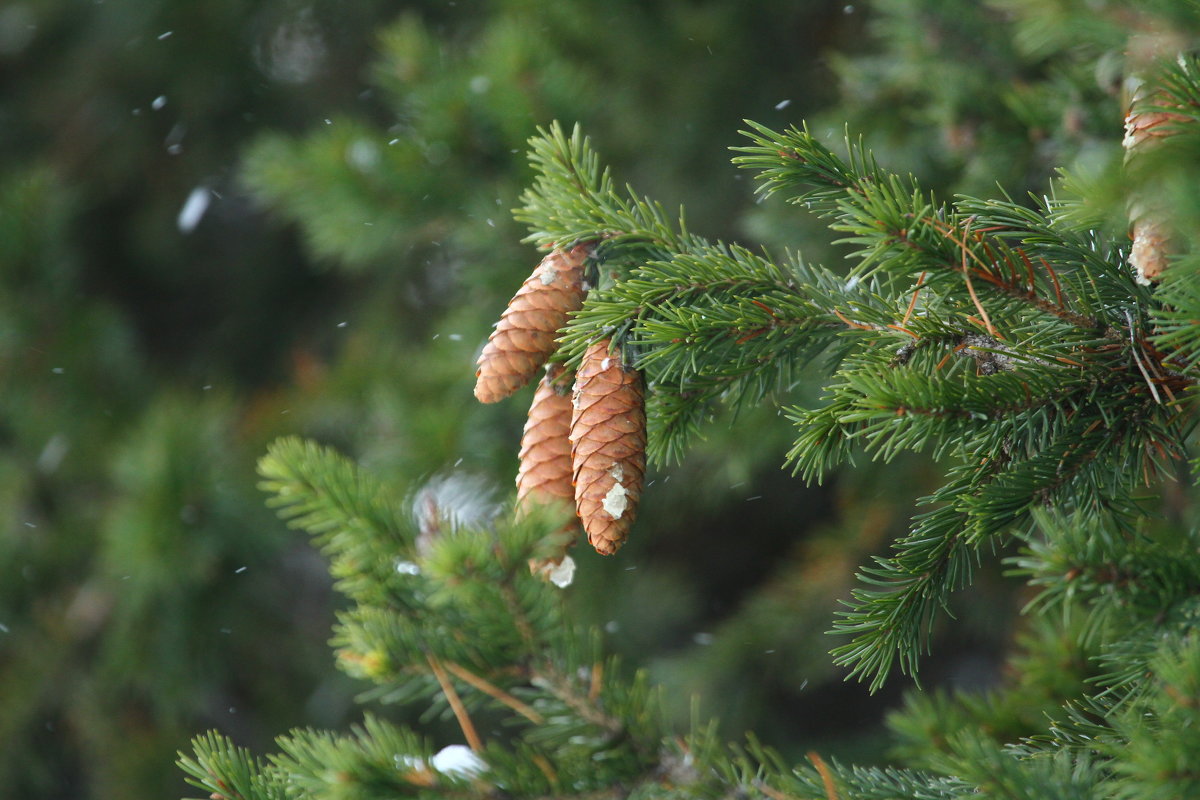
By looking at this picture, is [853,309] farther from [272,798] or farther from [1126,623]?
[272,798]

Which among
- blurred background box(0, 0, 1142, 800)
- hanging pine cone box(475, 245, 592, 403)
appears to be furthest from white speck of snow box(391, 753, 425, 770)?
blurred background box(0, 0, 1142, 800)

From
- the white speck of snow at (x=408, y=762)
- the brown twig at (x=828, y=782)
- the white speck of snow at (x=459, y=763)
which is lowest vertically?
the white speck of snow at (x=459, y=763)

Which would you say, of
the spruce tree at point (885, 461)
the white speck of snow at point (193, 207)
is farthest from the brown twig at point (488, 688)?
the white speck of snow at point (193, 207)

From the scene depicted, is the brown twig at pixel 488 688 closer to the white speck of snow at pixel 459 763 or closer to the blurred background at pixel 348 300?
the white speck of snow at pixel 459 763

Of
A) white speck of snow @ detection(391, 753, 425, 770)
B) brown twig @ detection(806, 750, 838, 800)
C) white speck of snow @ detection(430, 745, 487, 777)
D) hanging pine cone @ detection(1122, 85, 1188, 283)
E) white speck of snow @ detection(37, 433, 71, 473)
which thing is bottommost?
white speck of snow @ detection(37, 433, 71, 473)

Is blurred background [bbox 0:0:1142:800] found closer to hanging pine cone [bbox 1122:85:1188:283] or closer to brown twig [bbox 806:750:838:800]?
hanging pine cone [bbox 1122:85:1188:283]

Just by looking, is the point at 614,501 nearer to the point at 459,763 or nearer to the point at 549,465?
the point at 549,465

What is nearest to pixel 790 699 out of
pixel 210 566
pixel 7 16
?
pixel 210 566

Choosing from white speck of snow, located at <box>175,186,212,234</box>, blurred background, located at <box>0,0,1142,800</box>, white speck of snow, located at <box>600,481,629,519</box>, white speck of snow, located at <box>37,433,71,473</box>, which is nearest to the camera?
white speck of snow, located at <box>600,481,629,519</box>
